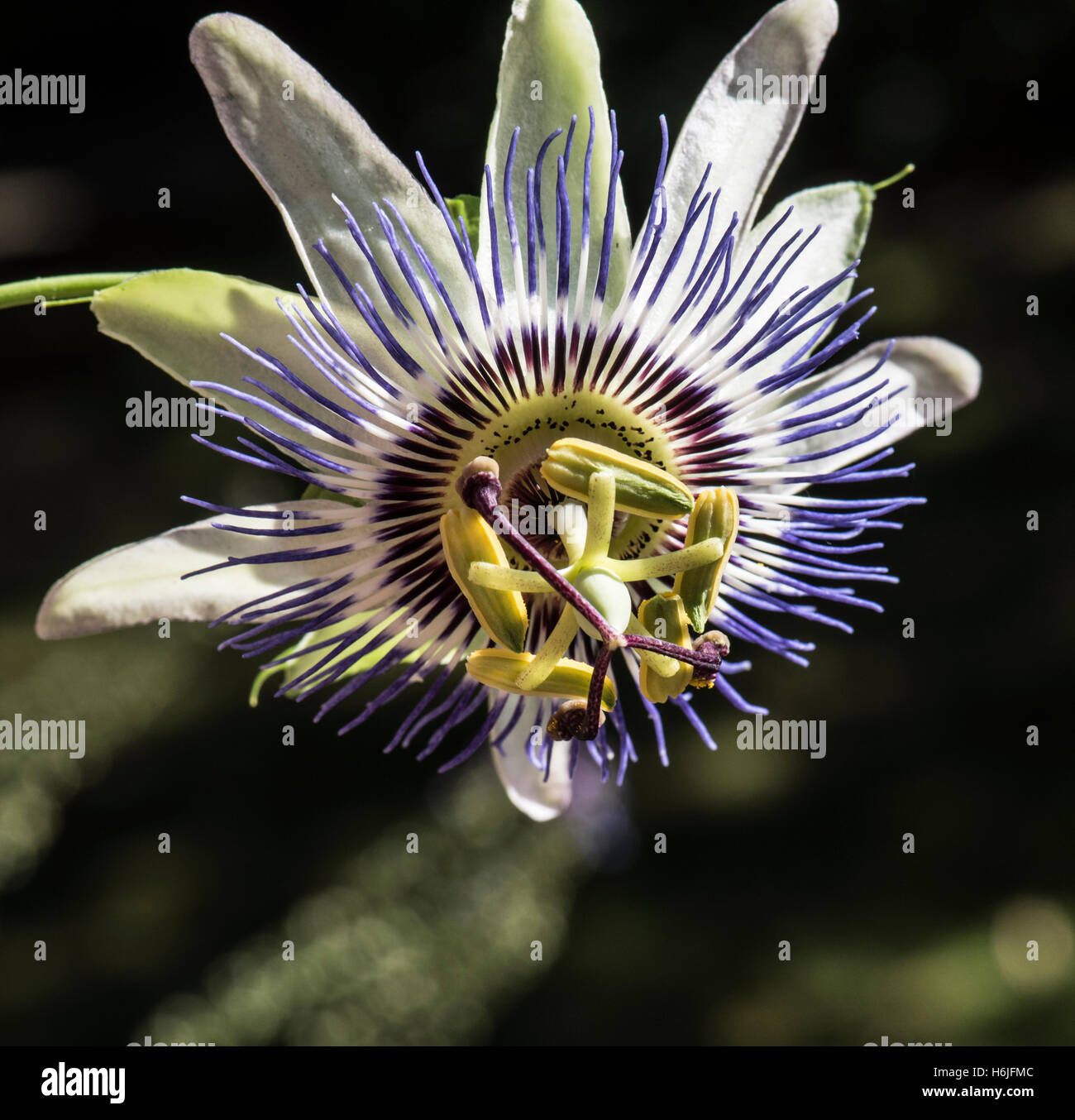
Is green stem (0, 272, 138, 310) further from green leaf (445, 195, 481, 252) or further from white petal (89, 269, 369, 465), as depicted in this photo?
green leaf (445, 195, 481, 252)

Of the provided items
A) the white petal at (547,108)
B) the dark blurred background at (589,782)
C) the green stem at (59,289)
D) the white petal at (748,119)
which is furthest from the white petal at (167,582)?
the dark blurred background at (589,782)

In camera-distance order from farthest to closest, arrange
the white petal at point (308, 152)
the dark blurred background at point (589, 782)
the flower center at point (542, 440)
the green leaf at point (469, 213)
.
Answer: the dark blurred background at point (589, 782)
the flower center at point (542, 440)
the green leaf at point (469, 213)
the white petal at point (308, 152)

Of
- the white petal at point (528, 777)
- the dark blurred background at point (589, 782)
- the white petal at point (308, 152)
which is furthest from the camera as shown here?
the dark blurred background at point (589, 782)

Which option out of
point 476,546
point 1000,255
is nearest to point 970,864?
point 1000,255

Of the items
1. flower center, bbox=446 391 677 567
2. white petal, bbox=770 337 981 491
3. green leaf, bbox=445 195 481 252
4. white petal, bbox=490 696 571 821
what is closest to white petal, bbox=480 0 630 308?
green leaf, bbox=445 195 481 252

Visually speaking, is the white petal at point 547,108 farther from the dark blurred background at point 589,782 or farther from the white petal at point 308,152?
the dark blurred background at point 589,782
